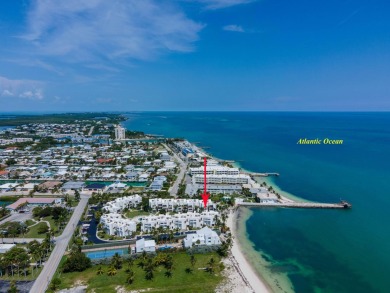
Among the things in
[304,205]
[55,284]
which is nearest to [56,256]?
[55,284]

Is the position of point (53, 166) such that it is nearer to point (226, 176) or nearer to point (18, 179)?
point (18, 179)

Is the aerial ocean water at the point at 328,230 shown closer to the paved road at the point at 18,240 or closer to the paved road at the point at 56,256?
the paved road at the point at 56,256

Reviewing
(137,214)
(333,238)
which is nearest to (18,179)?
(137,214)

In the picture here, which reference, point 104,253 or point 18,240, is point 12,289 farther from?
point 18,240

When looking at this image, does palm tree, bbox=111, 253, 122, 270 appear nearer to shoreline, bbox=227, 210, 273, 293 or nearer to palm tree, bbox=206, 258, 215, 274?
palm tree, bbox=206, 258, 215, 274

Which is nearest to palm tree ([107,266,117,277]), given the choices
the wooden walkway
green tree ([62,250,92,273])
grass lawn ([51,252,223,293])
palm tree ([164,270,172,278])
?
grass lawn ([51,252,223,293])
